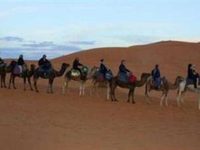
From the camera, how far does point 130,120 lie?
2806cm

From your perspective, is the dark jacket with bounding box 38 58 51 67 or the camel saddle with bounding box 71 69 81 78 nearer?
the dark jacket with bounding box 38 58 51 67

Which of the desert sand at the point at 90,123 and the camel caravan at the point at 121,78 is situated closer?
the desert sand at the point at 90,123

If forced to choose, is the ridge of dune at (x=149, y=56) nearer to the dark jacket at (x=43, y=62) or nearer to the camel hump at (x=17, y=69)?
the camel hump at (x=17, y=69)

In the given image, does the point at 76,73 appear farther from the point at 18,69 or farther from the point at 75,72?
the point at 18,69

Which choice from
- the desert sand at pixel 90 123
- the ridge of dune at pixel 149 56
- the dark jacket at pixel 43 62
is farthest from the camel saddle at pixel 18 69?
the ridge of dune at pixel 149 56

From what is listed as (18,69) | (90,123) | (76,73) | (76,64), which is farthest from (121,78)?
(90,123)

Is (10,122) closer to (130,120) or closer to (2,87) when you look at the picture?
(130,120)

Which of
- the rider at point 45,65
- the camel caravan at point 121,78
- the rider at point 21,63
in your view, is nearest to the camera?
the camel caravan at point 121,78

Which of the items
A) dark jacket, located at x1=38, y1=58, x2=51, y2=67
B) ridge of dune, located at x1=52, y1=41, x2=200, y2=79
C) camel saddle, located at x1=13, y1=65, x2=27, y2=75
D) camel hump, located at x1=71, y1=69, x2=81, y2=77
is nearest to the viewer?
dark jacket, located at x1=38, y1=58, x2=51, y2=67

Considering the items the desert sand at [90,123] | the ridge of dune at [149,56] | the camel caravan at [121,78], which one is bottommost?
the desert sand at [90,123]

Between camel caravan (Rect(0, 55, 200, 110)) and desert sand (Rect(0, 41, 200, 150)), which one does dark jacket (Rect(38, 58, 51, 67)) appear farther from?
desert sand (Rect(0, 41, 200, 150))

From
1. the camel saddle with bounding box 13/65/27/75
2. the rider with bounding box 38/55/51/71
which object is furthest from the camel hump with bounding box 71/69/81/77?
the camel saddle with bounding box 13/65/27/75

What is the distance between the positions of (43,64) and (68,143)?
51.8 ft

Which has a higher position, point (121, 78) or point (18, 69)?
point (18, 69)
